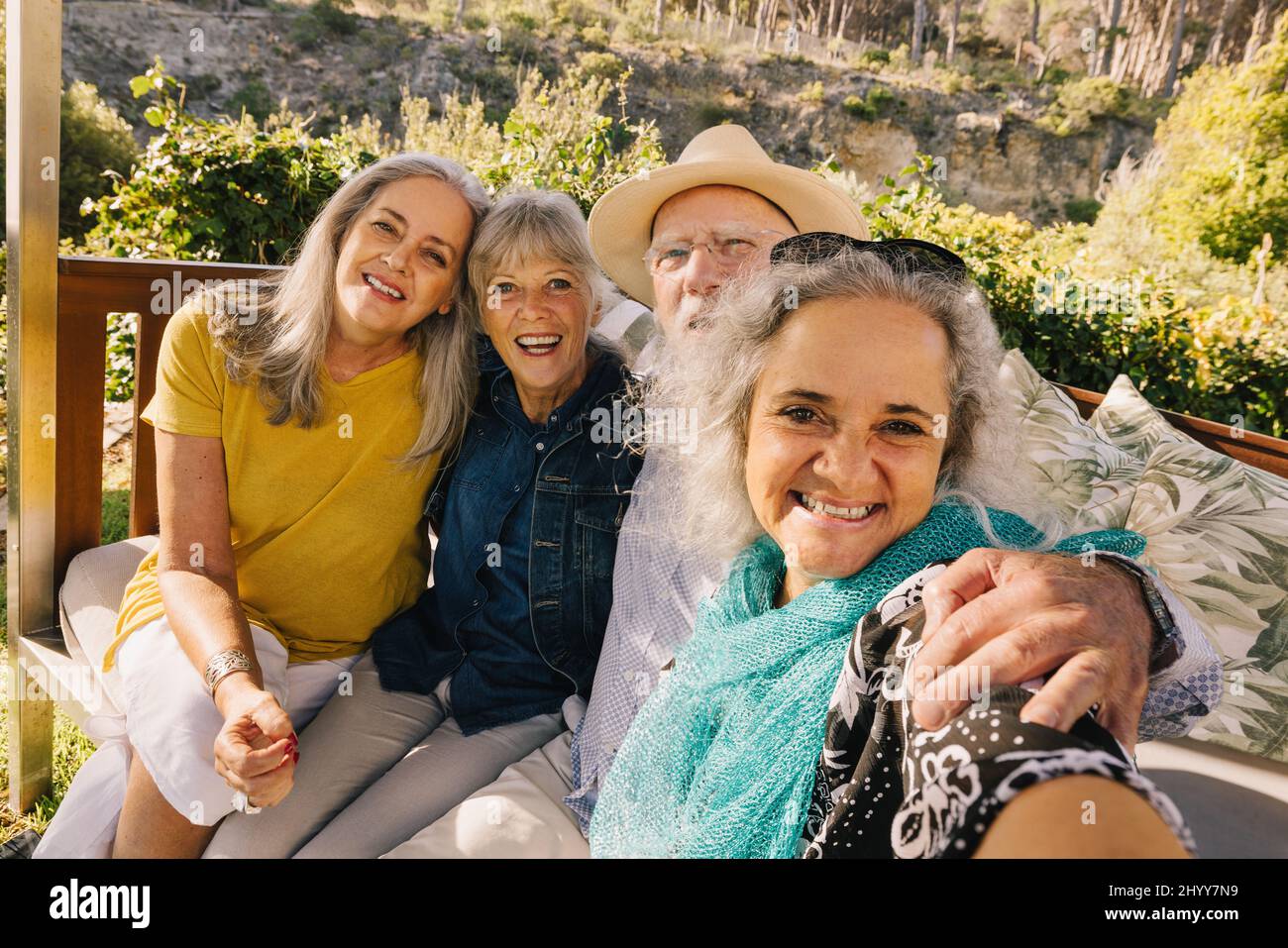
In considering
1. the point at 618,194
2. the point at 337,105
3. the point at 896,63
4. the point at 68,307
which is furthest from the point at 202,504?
the point at 896,63

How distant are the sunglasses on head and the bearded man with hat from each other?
33 centimetres

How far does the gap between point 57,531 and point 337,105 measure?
22915 millimetres

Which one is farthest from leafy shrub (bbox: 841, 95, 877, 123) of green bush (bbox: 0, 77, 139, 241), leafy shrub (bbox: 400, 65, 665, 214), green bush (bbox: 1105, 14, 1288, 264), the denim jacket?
the denim jacket

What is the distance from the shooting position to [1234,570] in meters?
1.97

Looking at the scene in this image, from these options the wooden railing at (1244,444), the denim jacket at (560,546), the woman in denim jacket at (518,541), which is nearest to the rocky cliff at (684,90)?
the wooden railing at (1244,444)

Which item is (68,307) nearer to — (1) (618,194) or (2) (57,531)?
(2) (57,531)

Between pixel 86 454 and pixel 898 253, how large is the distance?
2.48 metres

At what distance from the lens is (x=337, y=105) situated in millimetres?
22500

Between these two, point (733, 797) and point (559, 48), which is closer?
point (733, 797)

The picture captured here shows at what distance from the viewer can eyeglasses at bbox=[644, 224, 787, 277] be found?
7.64ft

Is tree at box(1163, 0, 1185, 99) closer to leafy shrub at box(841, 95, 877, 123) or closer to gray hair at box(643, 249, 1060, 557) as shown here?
leafy shrub at box(841, 95, 877, 123)

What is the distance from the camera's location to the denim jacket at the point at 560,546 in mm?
2086

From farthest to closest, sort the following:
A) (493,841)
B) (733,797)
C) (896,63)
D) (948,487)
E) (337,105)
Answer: (896,63)
(337,105)
(493,841)
(948,487)
(733,797)

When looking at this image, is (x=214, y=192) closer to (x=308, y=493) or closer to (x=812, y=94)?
(x=308, y=493)
